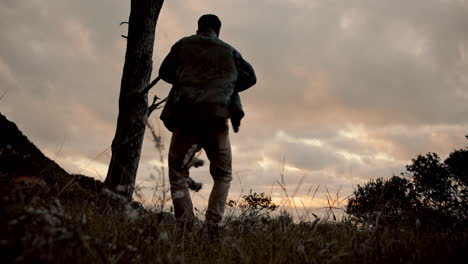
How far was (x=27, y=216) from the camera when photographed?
221 centimetres

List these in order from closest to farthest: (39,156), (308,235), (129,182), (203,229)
A: (308,235), (203,229), (39,156), (129,182)

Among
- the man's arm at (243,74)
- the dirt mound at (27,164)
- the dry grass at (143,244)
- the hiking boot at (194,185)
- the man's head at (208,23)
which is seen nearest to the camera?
the dry grass at (143,244)

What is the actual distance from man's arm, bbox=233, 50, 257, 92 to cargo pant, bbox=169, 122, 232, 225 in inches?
23.9

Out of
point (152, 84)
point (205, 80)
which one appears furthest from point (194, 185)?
point (152, 84)

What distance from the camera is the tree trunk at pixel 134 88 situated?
7387 millimetres

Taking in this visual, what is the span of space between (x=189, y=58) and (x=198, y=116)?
0.78 meters

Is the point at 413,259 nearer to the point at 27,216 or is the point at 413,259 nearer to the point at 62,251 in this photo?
the point at 62,251

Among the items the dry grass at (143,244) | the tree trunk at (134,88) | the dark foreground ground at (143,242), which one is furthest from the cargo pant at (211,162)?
the tree trunk at (134,88)

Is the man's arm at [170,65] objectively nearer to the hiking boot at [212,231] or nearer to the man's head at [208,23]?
the man's head at [208,23]

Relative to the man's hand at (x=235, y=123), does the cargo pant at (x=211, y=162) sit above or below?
below

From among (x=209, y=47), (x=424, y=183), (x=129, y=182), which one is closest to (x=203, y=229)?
(x=209, y=47)

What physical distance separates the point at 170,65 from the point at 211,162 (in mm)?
1378

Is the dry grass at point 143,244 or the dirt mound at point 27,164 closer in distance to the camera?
the dry grass at point 143,244

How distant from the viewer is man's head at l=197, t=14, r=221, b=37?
532 cm
